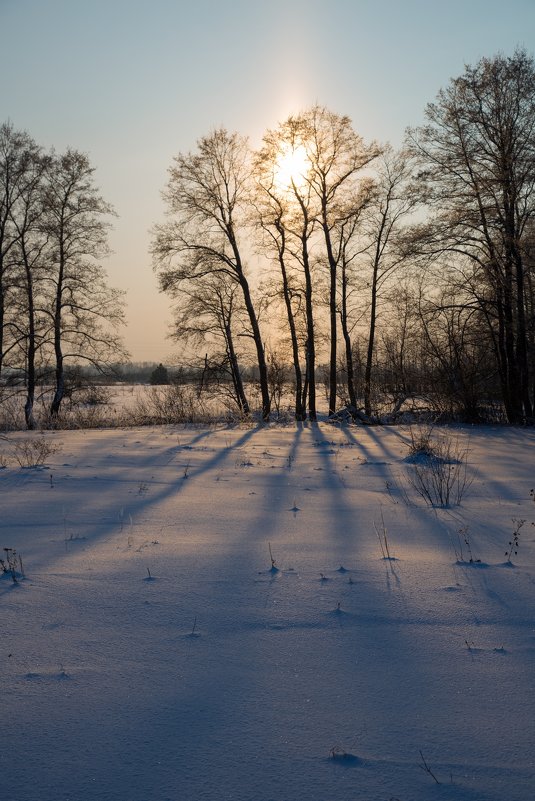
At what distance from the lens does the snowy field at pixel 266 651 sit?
1843mm

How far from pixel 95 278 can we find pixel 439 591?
62.5 feet

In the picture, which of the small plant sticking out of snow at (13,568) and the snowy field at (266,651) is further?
the small plant sticking out of snow at (13,568)

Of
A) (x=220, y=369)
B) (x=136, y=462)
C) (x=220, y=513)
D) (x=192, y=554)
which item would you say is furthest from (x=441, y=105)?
A: (x=192, y=554)

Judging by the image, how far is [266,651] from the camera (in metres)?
2.63

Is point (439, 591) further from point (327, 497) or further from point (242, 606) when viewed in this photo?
point (327, 497)

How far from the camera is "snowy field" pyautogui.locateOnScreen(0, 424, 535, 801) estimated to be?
1843mm

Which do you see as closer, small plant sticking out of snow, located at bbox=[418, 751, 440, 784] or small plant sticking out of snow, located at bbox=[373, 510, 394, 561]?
small plant sticking out of snow, located at bbox=[418, 751, 440, 784]

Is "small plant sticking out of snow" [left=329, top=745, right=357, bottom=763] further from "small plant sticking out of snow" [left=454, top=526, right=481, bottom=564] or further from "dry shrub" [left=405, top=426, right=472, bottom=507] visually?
"dry shrub" [left=405, top=426, right=472, bottom=507]

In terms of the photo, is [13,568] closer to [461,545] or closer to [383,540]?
[383,540]

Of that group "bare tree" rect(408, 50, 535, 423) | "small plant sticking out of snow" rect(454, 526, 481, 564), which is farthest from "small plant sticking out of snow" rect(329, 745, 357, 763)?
"bare tree" rect(408, 50, 535, 423)

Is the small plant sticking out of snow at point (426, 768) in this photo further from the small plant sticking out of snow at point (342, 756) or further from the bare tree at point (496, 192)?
the bare tree at point (496, 192)

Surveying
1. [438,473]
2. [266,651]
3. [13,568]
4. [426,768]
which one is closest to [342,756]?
[426,768]

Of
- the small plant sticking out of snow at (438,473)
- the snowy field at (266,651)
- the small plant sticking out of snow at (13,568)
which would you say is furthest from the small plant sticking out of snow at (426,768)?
the small plant sticking out of snow at (438,473)

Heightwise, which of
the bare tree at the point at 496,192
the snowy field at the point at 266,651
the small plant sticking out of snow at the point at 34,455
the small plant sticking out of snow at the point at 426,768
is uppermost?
the bare tree at the point at 496,192
